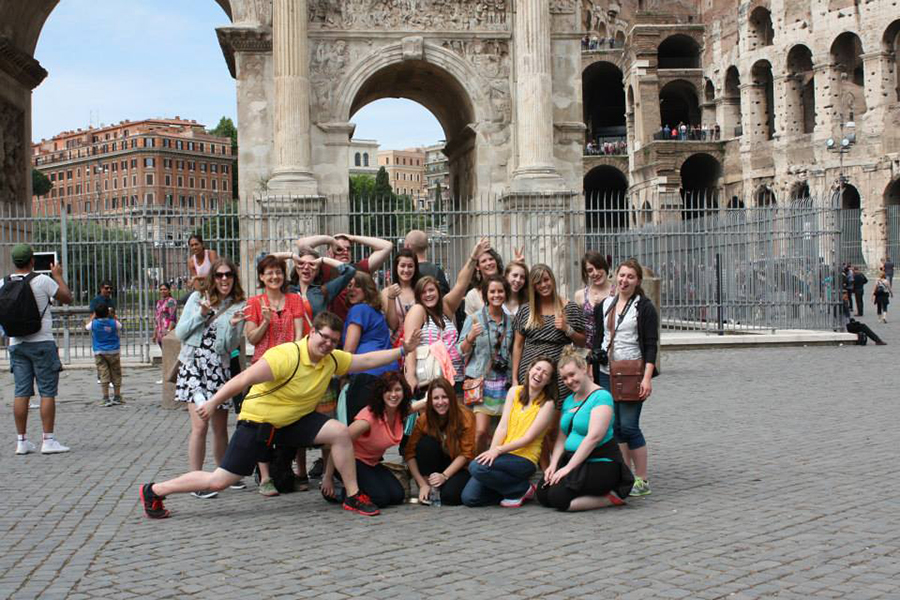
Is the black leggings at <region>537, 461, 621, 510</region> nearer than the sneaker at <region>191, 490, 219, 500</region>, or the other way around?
the black leggings at <region>537, 461, 621, 510</region>

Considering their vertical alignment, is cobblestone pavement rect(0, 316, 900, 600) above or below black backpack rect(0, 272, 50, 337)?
below

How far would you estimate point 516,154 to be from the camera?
70.4 ft

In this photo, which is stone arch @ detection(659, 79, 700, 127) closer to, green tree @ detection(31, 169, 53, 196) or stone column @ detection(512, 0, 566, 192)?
stone column @ detection(512, 0, 566, 192)

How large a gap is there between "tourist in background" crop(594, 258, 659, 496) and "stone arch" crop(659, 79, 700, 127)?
54.8m

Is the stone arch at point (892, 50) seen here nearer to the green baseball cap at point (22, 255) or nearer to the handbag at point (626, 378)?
the handbag at point (626, 378)

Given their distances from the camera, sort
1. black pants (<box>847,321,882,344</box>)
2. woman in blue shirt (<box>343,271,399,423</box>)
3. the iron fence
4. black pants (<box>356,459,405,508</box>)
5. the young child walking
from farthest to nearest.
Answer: black pants (<box>847,321,882,344</box>)
the iron fence
the young child walking
woman in blue shirt (<box>343,271,399,423</box>)
black pants (<box>356,459,405,508</box>)

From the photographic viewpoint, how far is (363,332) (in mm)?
7762

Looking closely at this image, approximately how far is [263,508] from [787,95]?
49.1 meters

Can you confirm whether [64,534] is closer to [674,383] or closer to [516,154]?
[674,383]

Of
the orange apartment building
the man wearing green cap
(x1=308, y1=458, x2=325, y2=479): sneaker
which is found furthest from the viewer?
the orange apartment building

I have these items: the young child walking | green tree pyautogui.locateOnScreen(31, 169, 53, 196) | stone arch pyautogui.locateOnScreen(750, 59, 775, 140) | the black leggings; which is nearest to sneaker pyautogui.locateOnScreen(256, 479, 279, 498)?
the black leggings

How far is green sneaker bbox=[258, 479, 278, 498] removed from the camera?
766 cm

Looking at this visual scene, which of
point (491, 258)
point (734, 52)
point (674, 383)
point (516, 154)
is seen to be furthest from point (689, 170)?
point (491, 258)

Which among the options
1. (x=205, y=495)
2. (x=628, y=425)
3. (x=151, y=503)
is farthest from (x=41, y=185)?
(x=628, y=425)
